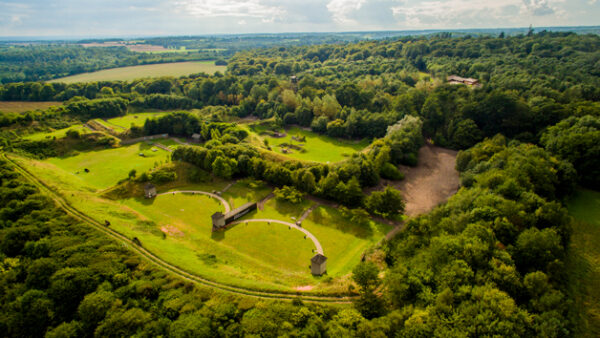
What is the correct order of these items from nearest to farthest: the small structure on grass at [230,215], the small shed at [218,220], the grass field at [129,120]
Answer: the small shed at [218,220], the small structure on grass at [230,215], the grass field at [129,120]

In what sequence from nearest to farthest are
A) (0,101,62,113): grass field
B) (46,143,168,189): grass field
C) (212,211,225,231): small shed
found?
(212,211,225,231): small shed, (46,143,168,189): grass field, (0,101,62,113): grass field

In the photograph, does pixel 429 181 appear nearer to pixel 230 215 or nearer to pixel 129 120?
pixel 230 215

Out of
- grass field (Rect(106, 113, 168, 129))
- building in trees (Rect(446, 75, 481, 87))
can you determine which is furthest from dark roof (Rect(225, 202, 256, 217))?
building in trees (Rect(446, 75, 481, 87))

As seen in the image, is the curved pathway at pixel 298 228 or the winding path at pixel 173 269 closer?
the winding path at pixel 173 269

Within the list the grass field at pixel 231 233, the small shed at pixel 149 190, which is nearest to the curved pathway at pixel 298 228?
the grass field at pixel 231 233

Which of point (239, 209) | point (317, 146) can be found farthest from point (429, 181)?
point (239, 209)

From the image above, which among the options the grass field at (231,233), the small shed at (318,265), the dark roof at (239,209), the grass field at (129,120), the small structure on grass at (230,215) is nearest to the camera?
the grass field at (231,233)

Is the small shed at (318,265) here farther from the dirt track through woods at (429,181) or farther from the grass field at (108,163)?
the grass field at (108,163)

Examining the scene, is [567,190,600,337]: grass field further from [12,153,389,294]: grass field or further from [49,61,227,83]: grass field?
[49,61,227,83]: grass field
